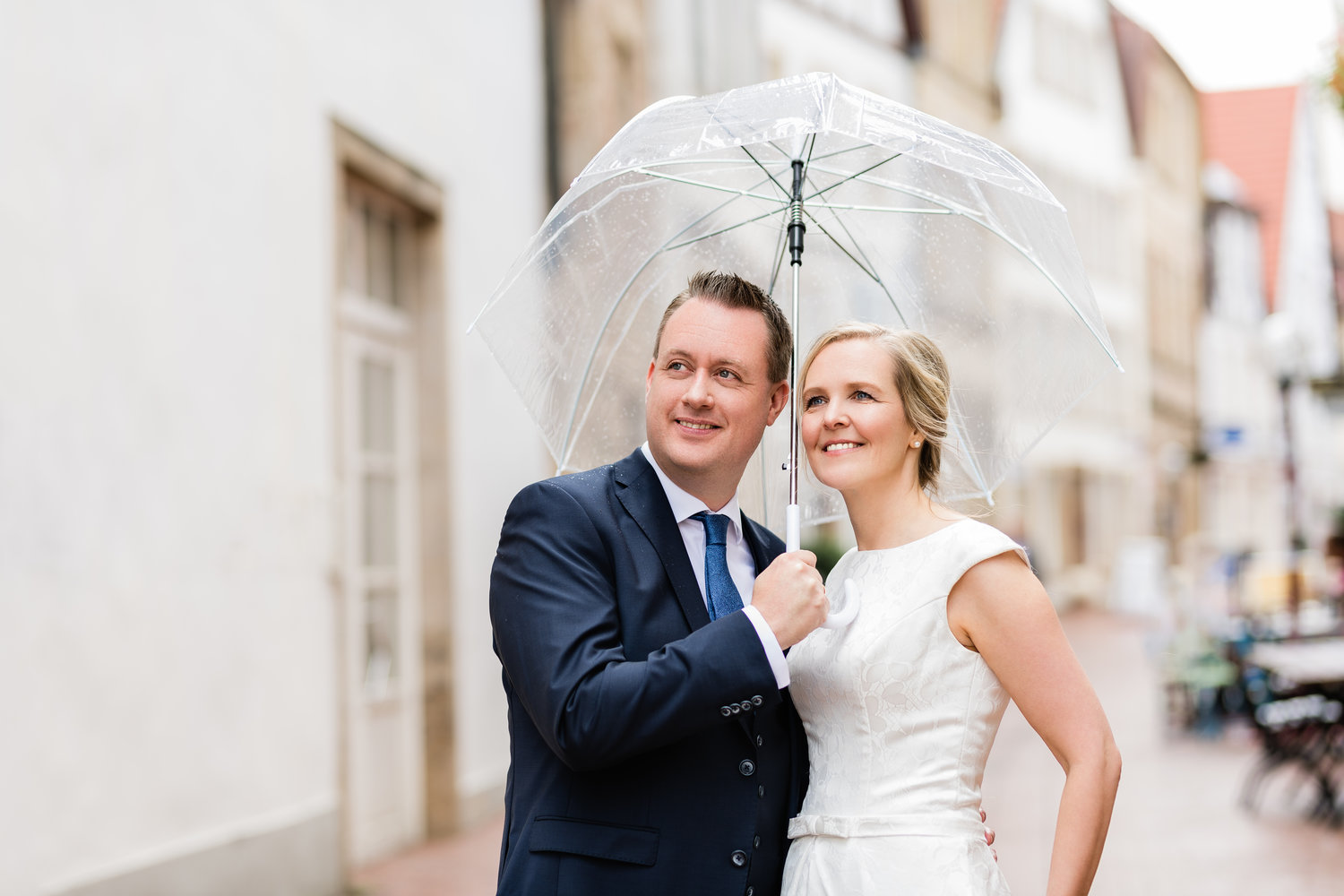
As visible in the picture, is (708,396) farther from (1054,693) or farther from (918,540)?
(1054,693)

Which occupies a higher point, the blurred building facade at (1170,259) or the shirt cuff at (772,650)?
the blurred building facade at (1170,259)

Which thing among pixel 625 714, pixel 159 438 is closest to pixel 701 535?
pixel 625 714

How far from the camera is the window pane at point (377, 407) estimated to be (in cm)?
728

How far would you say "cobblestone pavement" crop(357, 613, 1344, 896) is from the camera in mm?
6391

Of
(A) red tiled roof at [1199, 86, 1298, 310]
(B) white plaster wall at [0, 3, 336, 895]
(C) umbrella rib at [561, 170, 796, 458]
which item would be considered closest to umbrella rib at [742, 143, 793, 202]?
(C) umbrella rib at [561, 170, 796, 458]

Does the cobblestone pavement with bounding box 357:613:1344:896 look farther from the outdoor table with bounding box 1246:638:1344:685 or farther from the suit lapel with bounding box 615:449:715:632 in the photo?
the suit lapel with bounding box 615:449:715:632

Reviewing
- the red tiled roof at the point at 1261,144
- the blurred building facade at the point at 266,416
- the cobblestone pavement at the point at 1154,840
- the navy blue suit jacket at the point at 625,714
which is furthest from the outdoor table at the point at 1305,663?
the red tiled roof at the point at 1261,144

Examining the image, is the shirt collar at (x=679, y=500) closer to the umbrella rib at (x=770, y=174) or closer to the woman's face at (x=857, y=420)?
the woman's face at (x=857, y=420)

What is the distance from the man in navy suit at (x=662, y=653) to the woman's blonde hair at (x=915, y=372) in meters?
0.14

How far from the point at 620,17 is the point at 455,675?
530 cm

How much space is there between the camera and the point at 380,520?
24.1ft

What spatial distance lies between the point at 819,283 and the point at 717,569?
100 centimetres

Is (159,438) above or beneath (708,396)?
above

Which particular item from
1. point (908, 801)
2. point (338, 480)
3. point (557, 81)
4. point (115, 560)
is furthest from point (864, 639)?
point (557, 81)
